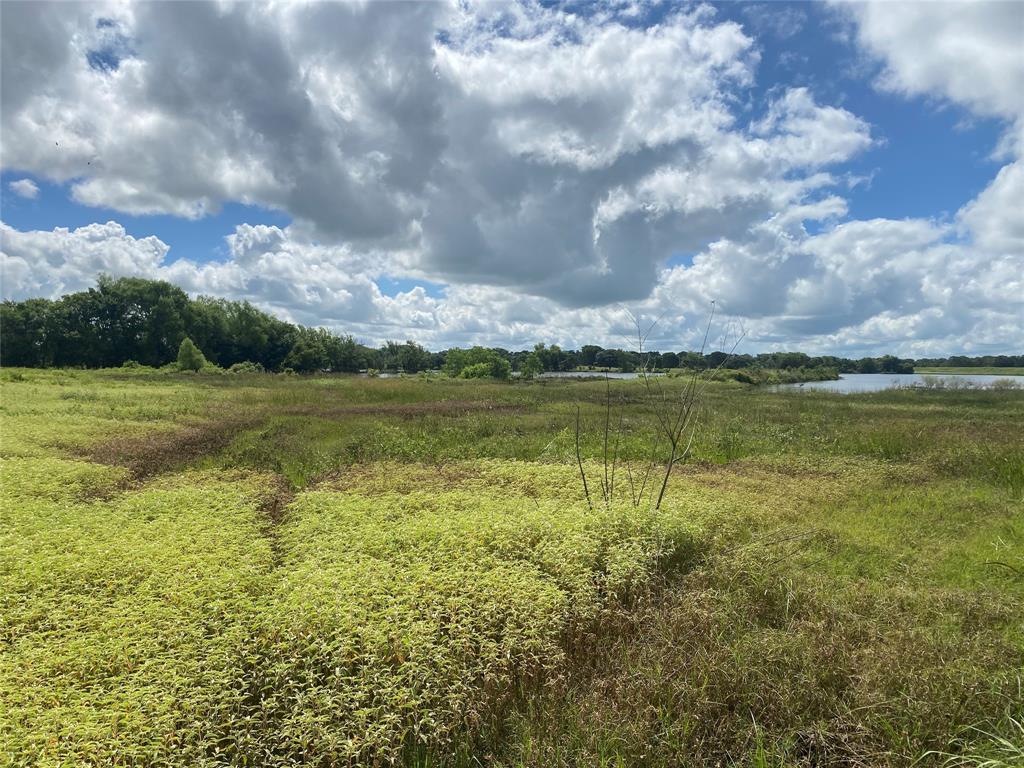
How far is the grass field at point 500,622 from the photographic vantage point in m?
3.69

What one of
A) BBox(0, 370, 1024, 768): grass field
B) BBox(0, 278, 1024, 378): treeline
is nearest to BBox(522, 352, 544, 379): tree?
BBox(0, 278, 1024, 378): treeline

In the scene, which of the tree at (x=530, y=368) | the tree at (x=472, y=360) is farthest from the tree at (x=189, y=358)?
the tree at (x=530, y=368)

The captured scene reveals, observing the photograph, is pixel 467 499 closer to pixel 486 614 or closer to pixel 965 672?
pixel 486 614

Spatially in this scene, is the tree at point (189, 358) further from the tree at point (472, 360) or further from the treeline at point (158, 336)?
the tree at point (472, 360)

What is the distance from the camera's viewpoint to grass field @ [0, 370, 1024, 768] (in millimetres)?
3689

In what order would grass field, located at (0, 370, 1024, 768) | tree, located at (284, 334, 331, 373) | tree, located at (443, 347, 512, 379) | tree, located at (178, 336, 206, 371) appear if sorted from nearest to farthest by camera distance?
grass field, located at (0, 370, 1024, 768) < tree, located at (178, 336, 206, 371) < tree, located at (443, 347, 512, 379) < tree, located at (284, 334, 331, 373)

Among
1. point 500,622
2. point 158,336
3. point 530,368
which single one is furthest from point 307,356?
point 500,622

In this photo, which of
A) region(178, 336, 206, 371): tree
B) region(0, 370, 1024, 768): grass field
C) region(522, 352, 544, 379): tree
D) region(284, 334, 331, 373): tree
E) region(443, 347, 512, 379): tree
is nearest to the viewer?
region(0, 370, 1024, 768): grass field

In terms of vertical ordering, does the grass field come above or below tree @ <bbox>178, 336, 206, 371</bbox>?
below

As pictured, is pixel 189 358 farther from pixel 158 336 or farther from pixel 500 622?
pixel 500 622

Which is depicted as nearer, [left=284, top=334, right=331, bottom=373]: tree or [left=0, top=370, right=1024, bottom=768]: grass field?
[left=0, top=370, right=1024, bottom=768]: grass field

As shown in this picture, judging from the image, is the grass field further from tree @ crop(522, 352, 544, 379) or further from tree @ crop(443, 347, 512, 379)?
tree @ crop(443, 347, 512, 379)

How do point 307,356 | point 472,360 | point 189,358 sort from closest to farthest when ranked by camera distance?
1. point 189,358
2. point 472,360
3. point 307,356

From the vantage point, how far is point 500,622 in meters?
4.80
